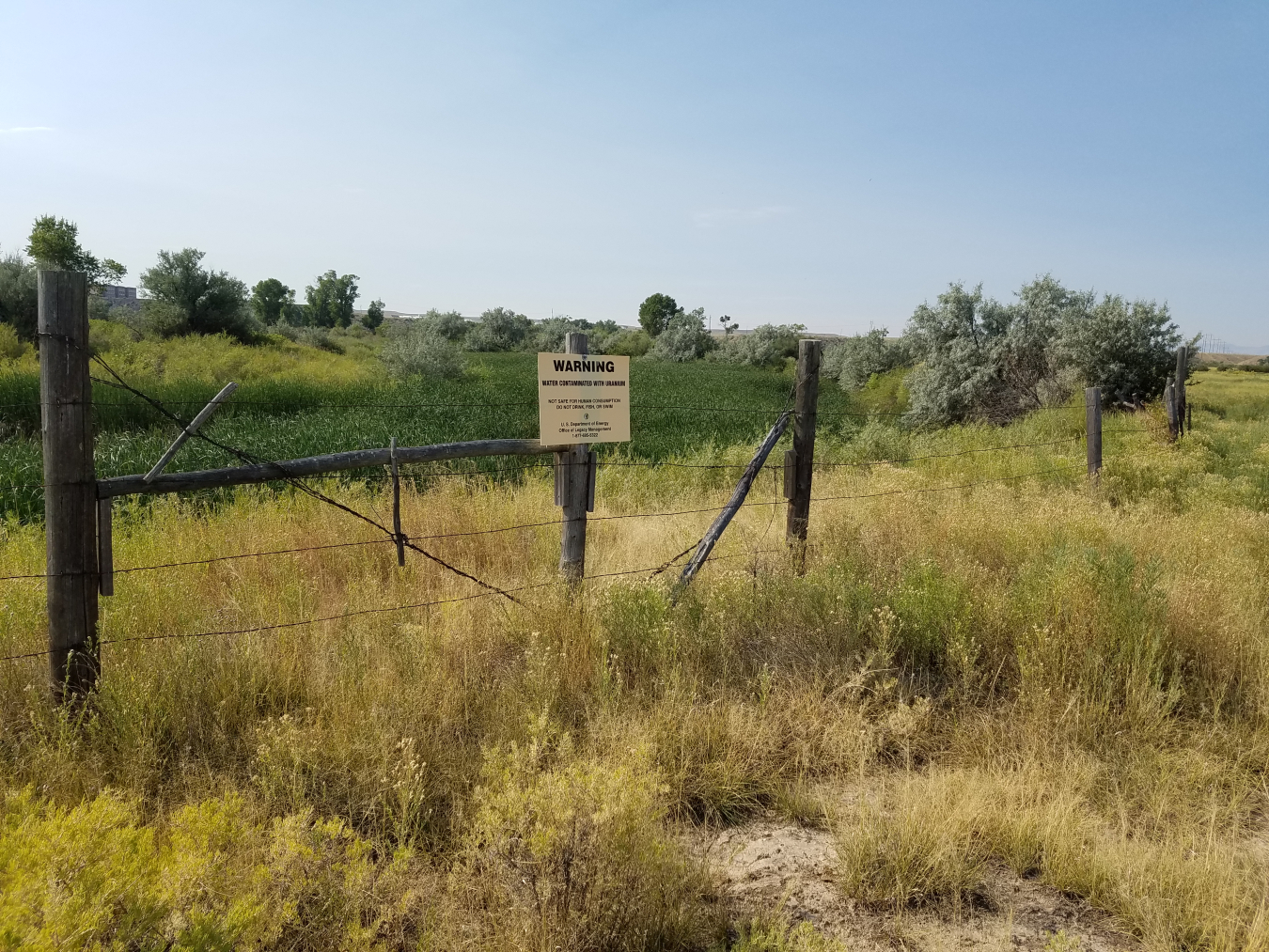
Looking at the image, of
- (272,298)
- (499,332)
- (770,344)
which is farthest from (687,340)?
(272,298)

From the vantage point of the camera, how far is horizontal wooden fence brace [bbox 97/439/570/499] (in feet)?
12.8

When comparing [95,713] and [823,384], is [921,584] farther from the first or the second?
[823,384]

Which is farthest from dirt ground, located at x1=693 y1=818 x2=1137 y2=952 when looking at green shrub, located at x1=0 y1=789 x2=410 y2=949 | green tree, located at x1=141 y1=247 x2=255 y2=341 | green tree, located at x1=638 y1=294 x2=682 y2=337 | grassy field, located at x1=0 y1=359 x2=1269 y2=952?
green tree, located at x1=638 y1=294 x2=682 y2=337

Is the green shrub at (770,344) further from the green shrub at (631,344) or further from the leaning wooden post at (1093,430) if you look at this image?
the leaning wooden post at (1093,430)

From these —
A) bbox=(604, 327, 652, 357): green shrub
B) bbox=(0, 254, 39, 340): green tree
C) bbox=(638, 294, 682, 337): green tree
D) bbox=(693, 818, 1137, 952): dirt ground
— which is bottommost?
bbox=(693, 818, 1137, 952): dirt ground

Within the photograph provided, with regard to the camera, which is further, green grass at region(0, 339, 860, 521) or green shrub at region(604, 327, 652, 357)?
green shrub at region(604, 327, 652, 357)

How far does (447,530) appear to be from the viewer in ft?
22.9

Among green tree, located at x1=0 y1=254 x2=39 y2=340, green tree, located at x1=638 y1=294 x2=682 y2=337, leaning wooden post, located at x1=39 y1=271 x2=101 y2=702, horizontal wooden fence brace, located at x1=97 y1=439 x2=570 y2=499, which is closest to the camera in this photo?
leaning wooden post, located at x1=39 y1=271 x2=101 y2=702

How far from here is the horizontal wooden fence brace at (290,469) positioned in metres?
3.89

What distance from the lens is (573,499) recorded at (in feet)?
17.6

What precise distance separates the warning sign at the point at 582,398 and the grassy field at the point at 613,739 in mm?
1048

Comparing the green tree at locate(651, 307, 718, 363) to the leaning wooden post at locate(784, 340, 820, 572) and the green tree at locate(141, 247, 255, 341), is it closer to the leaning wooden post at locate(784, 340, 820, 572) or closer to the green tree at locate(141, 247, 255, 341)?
the green tree at locate(141, 247, 255, 341)

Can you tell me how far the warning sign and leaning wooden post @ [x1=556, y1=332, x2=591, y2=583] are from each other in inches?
5.9

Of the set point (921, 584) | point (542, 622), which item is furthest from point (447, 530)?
point (921, 584)
